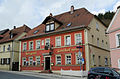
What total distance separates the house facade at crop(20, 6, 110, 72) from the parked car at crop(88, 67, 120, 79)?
6.39 metres

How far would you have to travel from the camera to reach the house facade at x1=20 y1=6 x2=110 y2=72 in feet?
75.1

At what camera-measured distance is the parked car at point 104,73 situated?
12.1 m

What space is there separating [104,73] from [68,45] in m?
11.8

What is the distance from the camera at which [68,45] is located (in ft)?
79.9

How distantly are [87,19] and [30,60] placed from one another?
13972 mm

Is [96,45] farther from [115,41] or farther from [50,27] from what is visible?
[50,27]

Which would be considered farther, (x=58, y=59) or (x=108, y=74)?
(x=58, y=59)

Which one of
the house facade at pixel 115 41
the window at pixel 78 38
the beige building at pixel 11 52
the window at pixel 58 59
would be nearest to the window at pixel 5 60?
the beige building at pixel 11 52

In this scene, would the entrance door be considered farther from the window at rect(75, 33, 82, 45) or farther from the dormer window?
the window at rect(75, 33, 82, 45)

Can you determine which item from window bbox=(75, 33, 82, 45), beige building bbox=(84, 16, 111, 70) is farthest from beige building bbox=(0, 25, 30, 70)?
beige building bbox=(84, 16, 111, 70)

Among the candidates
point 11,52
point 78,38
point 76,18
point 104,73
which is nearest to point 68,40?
point 78,38

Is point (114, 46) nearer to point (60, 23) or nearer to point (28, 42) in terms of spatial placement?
point (60, 23)

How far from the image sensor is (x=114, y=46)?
20.0m

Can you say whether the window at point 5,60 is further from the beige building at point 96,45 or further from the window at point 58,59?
the beige building at point 96,45
